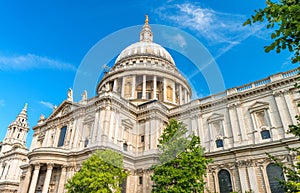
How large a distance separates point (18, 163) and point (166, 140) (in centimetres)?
4828

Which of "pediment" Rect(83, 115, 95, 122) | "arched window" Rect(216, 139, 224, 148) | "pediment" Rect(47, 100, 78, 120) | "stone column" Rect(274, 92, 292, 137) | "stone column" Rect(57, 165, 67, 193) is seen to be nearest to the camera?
"stone column" Rect(274, 92, 292, 137)

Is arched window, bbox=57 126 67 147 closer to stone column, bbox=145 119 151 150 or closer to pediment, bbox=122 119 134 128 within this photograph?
pediment, bbox=122 119 134 128

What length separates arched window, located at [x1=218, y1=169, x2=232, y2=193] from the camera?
2588 cm

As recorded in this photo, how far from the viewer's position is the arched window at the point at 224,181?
25.9 meters

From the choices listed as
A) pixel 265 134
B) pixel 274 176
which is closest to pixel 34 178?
pixel 274 176

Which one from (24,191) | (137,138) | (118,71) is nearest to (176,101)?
(118,71)

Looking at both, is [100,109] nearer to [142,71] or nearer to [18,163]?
[142,71]

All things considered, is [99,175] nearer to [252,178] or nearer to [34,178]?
[34,178]

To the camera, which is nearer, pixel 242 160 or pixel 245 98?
pixel 242 160

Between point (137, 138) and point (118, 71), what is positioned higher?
point (118, 71)

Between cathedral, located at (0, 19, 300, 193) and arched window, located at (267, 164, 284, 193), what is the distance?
10 cm

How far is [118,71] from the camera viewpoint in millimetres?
49062

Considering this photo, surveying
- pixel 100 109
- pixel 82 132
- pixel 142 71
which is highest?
pixel 142 71

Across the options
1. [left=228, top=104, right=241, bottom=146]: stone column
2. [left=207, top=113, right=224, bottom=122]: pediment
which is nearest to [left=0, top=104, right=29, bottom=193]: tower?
[left=207, top=113, right=224, bottom=122]: pediment
